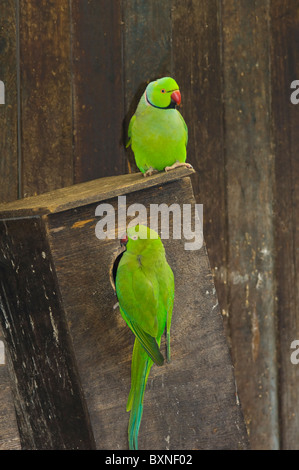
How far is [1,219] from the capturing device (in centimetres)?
104

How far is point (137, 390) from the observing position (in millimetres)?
934

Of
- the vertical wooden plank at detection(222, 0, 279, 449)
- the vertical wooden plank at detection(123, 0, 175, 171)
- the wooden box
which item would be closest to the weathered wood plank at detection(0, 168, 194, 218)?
the wooden box

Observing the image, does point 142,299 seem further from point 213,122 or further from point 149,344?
point 213,122

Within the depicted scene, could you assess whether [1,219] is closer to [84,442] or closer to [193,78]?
[84,442]

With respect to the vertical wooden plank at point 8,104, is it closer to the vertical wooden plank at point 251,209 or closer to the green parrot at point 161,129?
the green parrot at point 161,129

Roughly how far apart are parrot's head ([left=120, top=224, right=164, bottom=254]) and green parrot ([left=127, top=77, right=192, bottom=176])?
0.16 meters

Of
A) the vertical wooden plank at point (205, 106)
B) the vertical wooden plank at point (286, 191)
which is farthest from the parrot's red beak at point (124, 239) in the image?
the vertical wooden plank at point (286, 191)

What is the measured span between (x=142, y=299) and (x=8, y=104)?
1.84 ft

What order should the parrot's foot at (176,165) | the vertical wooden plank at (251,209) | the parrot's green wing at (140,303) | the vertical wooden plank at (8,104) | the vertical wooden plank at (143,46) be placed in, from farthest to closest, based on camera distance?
the vertical wooden plank at (251,209) < the vertical wooden plank at (143,46) < the vertical wooden plank at (8,104) < the parrot's foot at (176,165) < the parrot's green wing at (140,303)

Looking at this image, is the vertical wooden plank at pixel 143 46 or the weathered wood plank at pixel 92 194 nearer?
the weathered wood plank at pixel 92 194

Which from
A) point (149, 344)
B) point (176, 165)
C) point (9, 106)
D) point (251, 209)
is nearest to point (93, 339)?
point (149, 344)

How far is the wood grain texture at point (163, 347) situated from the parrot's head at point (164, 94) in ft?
0.45

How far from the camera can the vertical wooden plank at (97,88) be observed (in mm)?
1307

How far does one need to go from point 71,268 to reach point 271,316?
0.73 meters
